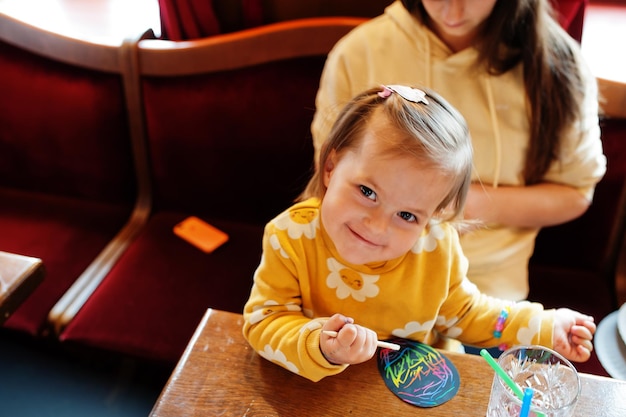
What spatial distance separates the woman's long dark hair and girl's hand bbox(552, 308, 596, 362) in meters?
0.45

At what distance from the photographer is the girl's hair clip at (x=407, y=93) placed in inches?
33.2

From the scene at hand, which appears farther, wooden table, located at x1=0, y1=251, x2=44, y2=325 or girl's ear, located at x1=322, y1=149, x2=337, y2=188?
wooden table, located at x1=0, y1=251, x2=44, y2=325

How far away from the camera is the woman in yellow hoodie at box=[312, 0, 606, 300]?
4.09ft

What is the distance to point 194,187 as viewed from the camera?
6.21ft

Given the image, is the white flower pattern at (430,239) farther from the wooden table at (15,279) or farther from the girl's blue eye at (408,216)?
the wooden table at (15,279)

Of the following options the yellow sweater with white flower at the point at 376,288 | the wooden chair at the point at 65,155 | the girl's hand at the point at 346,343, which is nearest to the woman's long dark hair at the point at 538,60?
the yellow sweater with white flower at the point at 376,288

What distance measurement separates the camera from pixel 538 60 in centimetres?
123

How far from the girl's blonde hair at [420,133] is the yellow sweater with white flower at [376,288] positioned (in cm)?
10

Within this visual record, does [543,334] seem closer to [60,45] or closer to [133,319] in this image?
[133,319]

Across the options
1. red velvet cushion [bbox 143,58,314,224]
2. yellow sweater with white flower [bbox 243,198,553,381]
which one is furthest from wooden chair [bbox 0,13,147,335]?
yellow sweater with white flower [bbox 243,198,553,381]

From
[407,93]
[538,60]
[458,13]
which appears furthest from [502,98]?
[407,93]

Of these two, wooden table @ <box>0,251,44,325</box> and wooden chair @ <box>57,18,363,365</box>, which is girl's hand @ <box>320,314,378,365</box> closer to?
wooden table @ <box>0,251,44,325</box>

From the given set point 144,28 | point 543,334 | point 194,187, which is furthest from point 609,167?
point 144,28

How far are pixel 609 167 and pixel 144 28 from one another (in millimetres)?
1376
